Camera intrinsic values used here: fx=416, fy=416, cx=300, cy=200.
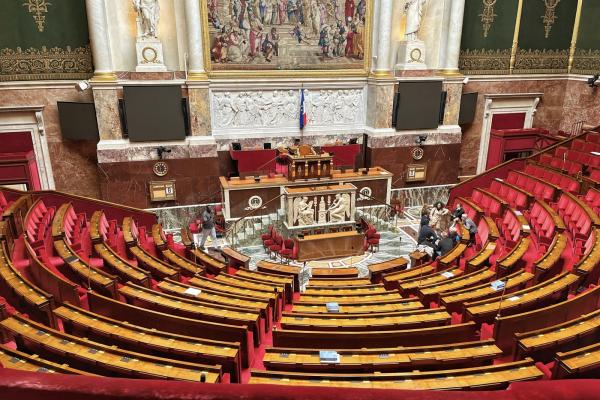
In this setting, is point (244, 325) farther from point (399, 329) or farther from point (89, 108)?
point (89, 108)

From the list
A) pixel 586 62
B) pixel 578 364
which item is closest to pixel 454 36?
pixel 586 62

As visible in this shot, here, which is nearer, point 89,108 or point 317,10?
point 89,108

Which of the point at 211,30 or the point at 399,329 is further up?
the point at 211,30

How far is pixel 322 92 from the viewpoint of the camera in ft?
45.2

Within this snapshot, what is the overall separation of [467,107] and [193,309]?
41.2 ft

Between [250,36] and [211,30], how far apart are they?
1177mm

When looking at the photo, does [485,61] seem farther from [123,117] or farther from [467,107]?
[123,117]

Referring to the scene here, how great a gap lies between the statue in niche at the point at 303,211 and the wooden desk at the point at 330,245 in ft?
3.26

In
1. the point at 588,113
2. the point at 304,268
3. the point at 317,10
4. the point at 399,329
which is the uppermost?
the point at 317,10

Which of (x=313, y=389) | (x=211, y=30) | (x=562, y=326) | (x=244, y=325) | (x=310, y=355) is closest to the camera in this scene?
(x=313, y=389)

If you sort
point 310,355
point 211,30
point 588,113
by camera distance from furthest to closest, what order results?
point 588,113
point 211,30
point 310,355

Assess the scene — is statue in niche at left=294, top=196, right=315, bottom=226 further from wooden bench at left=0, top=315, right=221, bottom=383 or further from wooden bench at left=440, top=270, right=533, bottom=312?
wooden bench at left=0, top=315, right=221, bottom=383

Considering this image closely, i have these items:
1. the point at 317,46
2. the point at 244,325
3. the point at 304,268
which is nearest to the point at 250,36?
the point at 317,46

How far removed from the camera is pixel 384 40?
43.8ft
